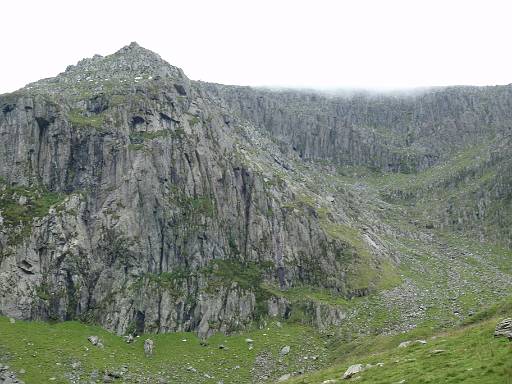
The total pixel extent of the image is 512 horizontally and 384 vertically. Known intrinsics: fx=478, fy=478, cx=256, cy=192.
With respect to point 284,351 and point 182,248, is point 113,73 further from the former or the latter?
point 284,351

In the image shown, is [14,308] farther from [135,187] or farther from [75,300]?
[135,187]

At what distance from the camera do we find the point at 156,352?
302 feet

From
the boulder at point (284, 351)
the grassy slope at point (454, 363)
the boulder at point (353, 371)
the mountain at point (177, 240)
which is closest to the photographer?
the grassy slope at point (454, 363)

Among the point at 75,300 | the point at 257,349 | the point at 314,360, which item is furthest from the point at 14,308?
the point at 314,360

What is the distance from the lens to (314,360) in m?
86.9

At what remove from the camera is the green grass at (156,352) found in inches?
3233

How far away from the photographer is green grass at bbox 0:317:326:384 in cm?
8212

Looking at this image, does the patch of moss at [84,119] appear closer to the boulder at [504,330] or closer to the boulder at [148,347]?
the boulder at [148,347]

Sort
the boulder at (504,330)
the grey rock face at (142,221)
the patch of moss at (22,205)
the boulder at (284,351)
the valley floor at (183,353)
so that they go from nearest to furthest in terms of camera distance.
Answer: the boulder at (504,330) → the valley floor at (183,353) → the boulder at (284,351) → the grey rock face at (142,221) → the patch of moss at (22,205)

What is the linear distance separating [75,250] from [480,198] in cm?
14786

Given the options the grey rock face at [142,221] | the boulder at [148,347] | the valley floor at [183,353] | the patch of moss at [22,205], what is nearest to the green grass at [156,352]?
the valley floor at [183,353]

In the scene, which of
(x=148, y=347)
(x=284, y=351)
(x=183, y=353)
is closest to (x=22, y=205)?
(x=148, y=347)

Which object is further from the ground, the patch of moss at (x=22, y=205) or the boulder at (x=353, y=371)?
the patch of moss at (x=22, y=205)

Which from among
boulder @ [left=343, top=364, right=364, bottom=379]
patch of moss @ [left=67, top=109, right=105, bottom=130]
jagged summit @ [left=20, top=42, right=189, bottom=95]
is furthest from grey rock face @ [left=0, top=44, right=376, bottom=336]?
boulder @ [left=343, top=364, right=364, bottom=379]
